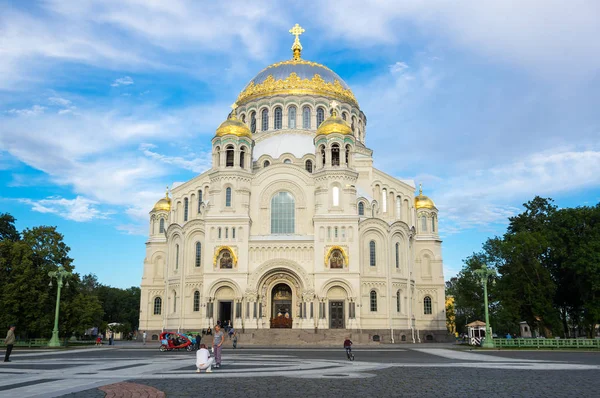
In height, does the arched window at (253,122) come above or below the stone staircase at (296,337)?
above

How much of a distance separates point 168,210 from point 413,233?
25689 millimetres

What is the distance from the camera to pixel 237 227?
48.4m

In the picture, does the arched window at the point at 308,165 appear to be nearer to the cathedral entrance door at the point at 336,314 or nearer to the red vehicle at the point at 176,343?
the cathedral entrance door at the point at 336,314

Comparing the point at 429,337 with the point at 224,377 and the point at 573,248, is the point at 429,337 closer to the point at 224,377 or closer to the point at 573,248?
the point at 573,248

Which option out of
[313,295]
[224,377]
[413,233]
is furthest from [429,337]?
[224,377]

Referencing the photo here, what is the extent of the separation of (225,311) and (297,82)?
90.3 ft

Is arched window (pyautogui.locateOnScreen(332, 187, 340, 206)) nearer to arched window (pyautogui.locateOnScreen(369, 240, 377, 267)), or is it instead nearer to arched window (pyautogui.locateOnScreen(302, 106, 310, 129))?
arched window (pyautogui.locateOnScreen(369, 240, 377, 267))

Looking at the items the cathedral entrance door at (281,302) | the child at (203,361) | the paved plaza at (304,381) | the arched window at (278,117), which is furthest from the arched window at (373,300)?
the child at (203,361)

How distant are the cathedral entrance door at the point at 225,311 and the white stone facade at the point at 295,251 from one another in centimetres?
9

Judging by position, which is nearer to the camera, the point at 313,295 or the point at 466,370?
the point at 466,370

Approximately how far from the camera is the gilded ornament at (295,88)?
62.3 metres

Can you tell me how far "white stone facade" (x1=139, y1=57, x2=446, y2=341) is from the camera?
47.2 metres

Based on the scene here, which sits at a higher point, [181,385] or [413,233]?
[413,233]

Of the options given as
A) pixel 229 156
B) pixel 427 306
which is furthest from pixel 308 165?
pixel 427 306
